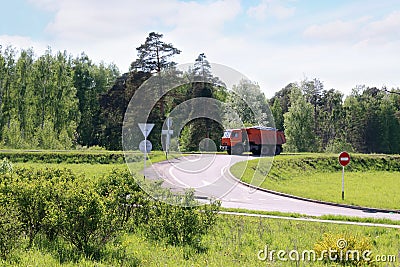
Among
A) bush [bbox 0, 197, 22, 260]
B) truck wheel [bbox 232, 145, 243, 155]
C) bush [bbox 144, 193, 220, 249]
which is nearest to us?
bush [bbox 0, 197, 22, 260]

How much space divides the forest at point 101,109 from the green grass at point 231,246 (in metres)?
16.2

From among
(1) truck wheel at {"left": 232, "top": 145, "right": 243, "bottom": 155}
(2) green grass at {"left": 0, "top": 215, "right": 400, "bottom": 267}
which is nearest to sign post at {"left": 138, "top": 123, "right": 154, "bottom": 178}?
(2) green grass at {"left": 0, "top": 215, "right": 400, "bottom": 267}

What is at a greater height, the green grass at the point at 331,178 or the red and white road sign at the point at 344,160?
the red and white road sign at the point at 344,160

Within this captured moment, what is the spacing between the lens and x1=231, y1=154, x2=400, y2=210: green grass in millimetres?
17141

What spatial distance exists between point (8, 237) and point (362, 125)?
5691 centimetres

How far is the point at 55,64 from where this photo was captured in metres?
53.9

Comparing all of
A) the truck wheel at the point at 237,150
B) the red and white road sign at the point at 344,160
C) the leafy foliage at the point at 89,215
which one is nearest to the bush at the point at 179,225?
the leafy foliage at the point at 89,215

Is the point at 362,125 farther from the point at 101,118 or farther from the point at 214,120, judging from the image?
the point at 214,120

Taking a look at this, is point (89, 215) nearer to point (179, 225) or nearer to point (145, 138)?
point (179, 225)

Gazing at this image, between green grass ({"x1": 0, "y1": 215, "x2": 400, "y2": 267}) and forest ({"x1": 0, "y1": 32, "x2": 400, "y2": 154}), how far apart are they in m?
16.2

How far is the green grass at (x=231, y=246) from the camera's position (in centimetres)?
767

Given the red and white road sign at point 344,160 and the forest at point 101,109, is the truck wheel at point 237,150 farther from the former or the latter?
the forest at point 101,109

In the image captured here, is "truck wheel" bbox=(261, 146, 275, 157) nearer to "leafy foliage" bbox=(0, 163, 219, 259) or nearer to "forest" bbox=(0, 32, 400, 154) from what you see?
"leafy foliage" bbox=(0, 163, 219, 259)

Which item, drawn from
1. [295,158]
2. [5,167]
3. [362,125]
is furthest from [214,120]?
[362,125]
